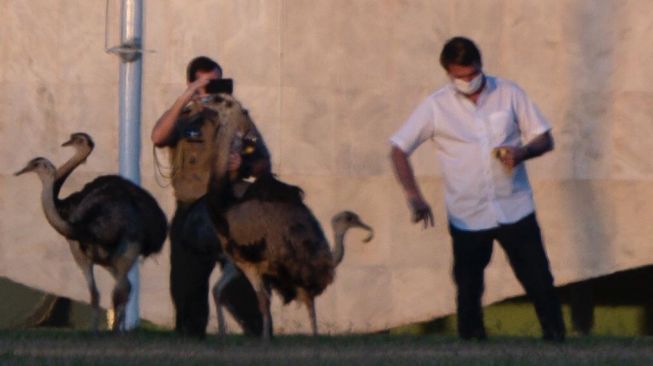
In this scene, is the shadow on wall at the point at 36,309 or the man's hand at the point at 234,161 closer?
the man's hand at the point at 234,161

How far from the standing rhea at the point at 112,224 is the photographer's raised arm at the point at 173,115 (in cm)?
81

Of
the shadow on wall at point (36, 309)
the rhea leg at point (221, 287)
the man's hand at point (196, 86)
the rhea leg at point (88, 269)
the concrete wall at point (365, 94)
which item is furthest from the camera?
the shadow on wall at point (36, 309)

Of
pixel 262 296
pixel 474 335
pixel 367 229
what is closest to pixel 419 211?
pixel 474 335

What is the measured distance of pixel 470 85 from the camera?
33.2 feet

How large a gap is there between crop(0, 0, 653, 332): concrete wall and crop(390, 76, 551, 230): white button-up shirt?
290 inches

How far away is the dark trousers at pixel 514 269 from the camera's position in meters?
10.1

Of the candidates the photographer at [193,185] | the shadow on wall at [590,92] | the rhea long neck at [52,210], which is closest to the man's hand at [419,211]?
the photographer at [193,185]

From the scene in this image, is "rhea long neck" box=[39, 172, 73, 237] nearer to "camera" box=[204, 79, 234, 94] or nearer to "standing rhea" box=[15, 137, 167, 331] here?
"standing rhea" box=[15, 137, 167, 331]

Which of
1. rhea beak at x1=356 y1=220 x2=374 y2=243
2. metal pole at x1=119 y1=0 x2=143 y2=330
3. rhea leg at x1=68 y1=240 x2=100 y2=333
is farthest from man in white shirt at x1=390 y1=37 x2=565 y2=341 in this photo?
metal pole at x1=119 y1=0 x2=143 y2=330

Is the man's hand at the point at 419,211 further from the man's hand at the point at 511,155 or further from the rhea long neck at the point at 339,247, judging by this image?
the rhea long neck at the point at 339,247

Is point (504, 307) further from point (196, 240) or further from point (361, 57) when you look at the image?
point (196, 240)

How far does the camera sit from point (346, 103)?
17688mm

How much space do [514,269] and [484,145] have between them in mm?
794

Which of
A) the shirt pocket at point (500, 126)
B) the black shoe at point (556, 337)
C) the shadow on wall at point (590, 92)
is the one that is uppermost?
the shadow on wall at point (590, 92)
